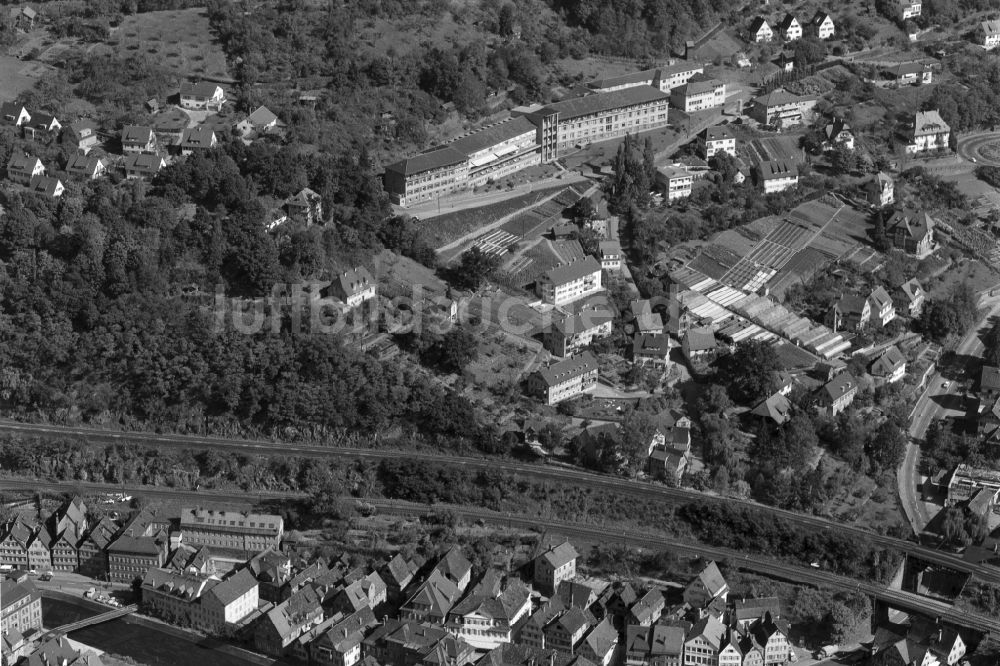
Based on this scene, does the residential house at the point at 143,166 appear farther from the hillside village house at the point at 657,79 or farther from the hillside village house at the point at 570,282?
the hillside village house at the point at 657,79

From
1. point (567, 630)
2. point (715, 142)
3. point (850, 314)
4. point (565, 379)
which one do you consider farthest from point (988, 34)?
point (567, 630)

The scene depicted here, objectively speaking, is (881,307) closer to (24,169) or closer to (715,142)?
(715,142)

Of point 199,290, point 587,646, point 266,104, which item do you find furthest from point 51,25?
point 587,646

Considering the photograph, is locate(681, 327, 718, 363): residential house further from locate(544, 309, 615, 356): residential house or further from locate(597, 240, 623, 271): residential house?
locate(597, 240, 623, 271): residential house

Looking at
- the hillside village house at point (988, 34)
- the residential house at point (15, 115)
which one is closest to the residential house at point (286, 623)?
the residential house at point (15, 115)

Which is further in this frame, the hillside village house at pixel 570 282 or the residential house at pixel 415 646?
the hillside village house at pixel 570 282

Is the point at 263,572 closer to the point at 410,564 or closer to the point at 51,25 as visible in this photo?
the point at 410,564
